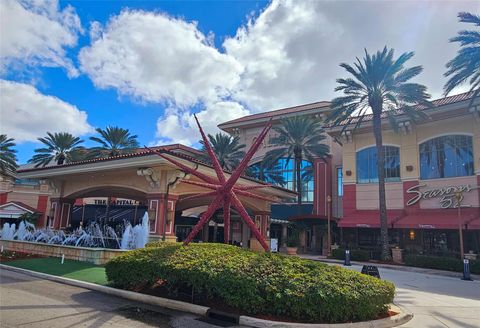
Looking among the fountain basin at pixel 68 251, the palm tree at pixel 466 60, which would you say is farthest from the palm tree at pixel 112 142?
the palm tree at pixel 466 60

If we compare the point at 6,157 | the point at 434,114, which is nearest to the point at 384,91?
the point at 434,114

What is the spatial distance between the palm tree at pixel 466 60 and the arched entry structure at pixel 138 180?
1507 centimetres

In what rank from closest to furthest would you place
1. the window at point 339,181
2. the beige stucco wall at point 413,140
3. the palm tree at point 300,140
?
the beige stucco wall at point 413,140, the palm tree at point 300,140, the window at point 339,181

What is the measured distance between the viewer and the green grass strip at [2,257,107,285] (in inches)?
484

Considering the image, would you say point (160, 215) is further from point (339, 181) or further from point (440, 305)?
point (339, 181)

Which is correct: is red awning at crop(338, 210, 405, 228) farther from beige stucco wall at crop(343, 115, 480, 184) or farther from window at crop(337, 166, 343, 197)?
window at crop(337, 166, 343, 197)

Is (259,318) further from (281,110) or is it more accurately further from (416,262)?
(281,110)

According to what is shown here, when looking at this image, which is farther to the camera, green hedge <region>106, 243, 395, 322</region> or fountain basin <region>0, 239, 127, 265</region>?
fountain basin <region>0, 239, 127, 265</region>

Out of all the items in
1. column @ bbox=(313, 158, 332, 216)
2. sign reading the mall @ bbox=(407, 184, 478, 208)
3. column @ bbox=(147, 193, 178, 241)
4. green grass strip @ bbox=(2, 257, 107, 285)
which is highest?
column @ bbox=(313, 158, 332, 216)

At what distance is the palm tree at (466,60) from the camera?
2315 cm

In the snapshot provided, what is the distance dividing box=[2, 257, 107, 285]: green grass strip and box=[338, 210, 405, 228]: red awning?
23.7 m

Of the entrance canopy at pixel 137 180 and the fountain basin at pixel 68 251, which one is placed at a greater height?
the entrance canopy at pixel 137 180

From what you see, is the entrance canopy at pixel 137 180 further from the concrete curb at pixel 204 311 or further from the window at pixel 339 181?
the window at pixel 339 181

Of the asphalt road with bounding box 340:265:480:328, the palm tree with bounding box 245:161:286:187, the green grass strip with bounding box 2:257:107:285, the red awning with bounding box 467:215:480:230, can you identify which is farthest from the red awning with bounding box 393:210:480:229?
the green grass strip with bounding box 2:257:107:285
